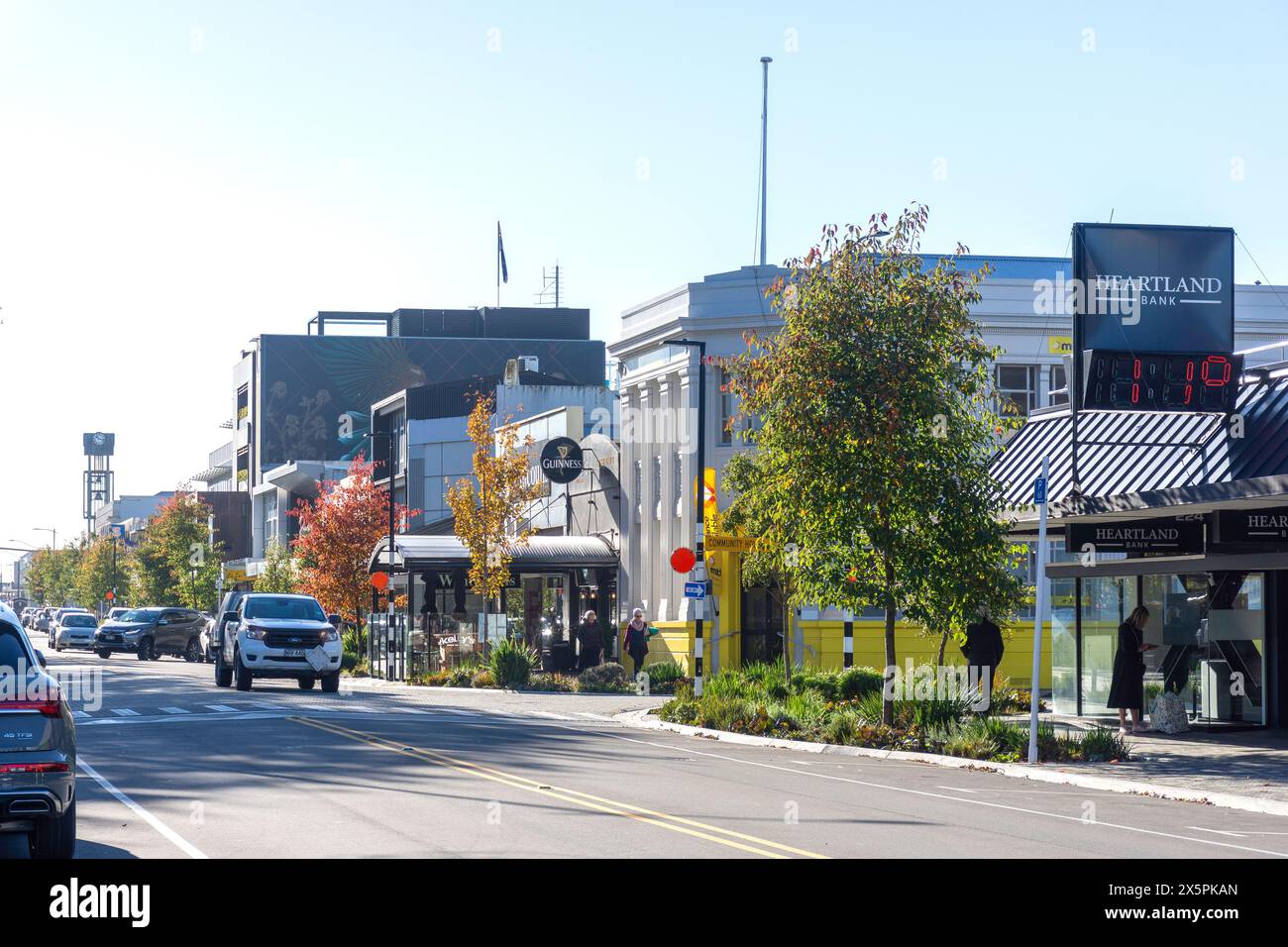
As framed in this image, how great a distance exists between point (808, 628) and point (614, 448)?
1048 cm

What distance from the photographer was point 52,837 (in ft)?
35.2

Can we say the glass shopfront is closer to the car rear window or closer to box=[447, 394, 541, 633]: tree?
the car rear window

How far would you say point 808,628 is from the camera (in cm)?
4025

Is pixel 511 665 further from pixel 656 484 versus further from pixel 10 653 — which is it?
pixel 10 653

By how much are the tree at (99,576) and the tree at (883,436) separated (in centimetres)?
9872

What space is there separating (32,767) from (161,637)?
2092 inches

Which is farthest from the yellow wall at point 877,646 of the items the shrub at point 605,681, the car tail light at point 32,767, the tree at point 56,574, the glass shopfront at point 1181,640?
the tree at point 56,574

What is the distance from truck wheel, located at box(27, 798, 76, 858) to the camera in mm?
10680

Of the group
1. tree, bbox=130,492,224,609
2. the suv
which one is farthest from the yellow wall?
tree, bbox=130,492,224,609

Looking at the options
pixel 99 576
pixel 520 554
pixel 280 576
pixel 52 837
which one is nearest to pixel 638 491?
pixel 520 554

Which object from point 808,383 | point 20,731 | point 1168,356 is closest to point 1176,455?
point 1168,356

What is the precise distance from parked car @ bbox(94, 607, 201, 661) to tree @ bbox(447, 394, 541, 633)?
19.0 metres

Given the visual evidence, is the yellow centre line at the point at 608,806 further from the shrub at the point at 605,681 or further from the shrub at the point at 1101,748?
the shrub at the point at 605,681

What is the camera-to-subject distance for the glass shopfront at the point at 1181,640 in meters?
24.1
